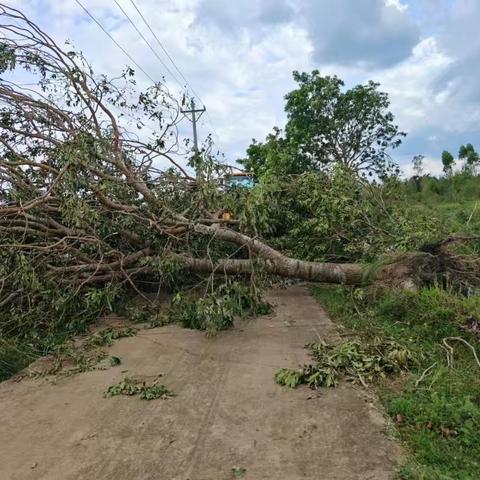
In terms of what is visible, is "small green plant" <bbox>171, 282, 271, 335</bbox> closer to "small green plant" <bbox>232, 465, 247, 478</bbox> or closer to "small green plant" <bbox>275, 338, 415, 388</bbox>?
"small green plant" <bbox>275, 338, 415, 388</bbox>

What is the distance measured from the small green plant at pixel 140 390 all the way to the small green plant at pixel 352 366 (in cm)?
87

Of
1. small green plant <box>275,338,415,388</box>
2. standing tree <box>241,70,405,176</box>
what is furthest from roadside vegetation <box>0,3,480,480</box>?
standing tree <box>241,70,405,176</box>

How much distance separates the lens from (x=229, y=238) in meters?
6.76

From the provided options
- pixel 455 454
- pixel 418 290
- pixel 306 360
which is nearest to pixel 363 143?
pixel 418 290

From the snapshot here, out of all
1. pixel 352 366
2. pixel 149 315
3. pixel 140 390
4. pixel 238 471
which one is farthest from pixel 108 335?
pixel 238 471

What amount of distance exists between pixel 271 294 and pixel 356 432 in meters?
4.50

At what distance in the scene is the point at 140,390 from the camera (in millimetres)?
3932

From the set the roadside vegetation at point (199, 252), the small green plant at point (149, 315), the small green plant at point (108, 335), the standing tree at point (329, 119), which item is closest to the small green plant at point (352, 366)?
the roadside vegetation at point (199, 252)

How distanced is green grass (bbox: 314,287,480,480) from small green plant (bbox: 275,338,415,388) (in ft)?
0.44

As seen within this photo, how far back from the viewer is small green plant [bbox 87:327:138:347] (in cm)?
533

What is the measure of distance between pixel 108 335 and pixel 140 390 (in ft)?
5.50

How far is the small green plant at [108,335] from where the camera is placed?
5334 mm

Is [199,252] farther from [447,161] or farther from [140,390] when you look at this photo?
[447,161]

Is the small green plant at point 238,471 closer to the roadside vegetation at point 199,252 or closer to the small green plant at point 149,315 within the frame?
the roadside vegetation at point 199,252
